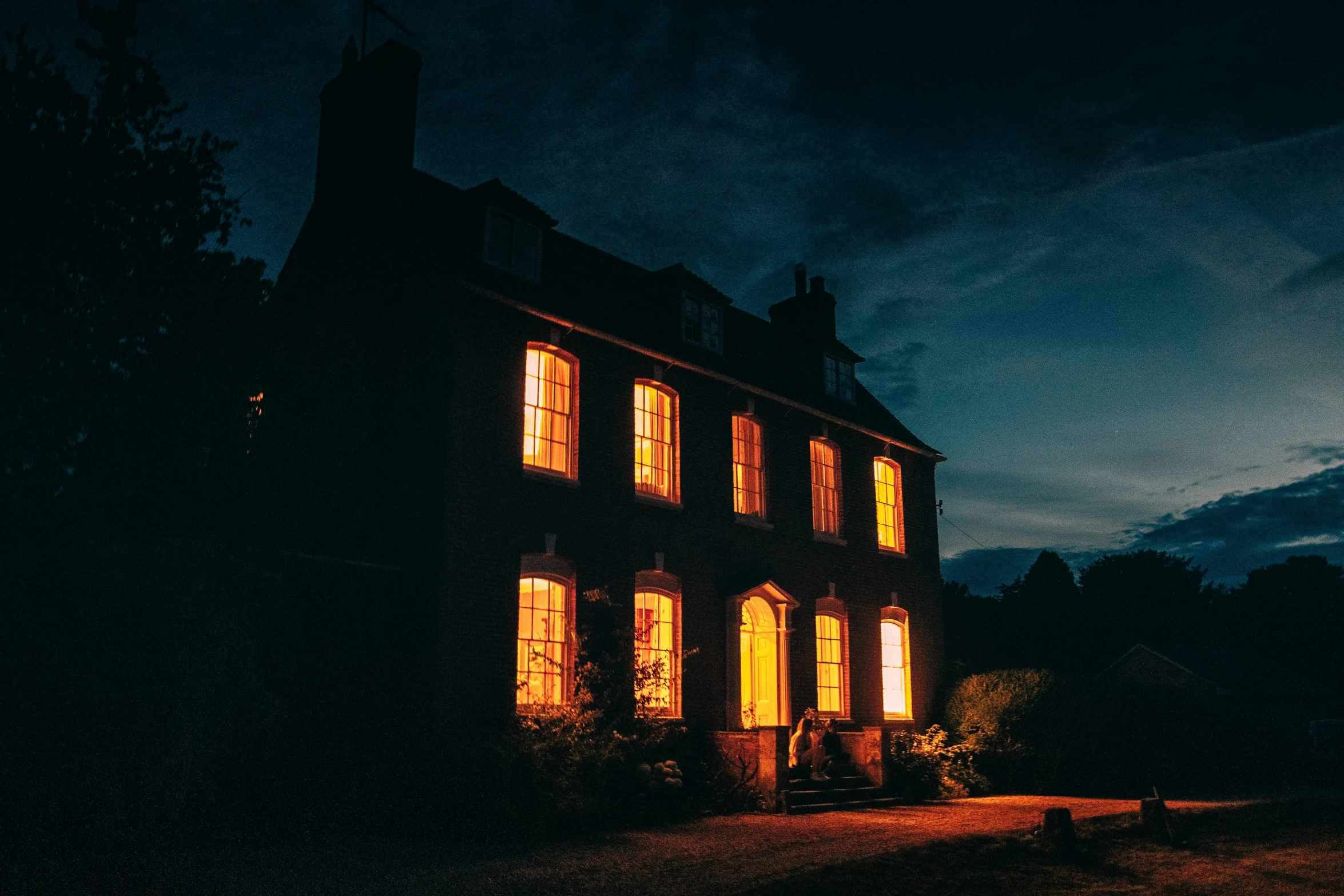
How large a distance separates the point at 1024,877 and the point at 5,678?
10.4 m

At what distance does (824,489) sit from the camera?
2141 centimetres

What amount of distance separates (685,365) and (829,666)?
22.0 feet

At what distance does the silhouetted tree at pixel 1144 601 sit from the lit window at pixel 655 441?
149 ft

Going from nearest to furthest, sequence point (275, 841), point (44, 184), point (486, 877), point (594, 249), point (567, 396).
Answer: point (486, 877), point (275, 841), point (44, 184), point (567, 396), point (594, 249)

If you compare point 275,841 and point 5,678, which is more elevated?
point 5,678

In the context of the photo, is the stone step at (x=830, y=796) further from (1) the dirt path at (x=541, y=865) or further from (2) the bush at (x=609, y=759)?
(1) the dirt path at (x=541, y=865)

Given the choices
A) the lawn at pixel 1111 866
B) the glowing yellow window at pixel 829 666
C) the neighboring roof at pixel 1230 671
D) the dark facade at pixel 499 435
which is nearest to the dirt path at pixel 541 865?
the lawn at pixel 1111 866

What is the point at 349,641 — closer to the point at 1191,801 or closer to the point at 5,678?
the point at 5,678

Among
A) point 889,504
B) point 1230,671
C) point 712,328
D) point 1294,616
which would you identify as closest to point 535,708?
point 712,328

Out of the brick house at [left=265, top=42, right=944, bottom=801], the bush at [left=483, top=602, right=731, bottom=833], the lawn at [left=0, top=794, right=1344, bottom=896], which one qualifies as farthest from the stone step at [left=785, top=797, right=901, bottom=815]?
the brick house at [left=265, top=42, right=944, bottom=801]

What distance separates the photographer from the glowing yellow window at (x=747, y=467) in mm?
19484

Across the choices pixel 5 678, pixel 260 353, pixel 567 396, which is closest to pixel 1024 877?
pixel 567 396

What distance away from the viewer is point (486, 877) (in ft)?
30.2

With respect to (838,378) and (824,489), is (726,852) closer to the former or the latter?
(824,489)
